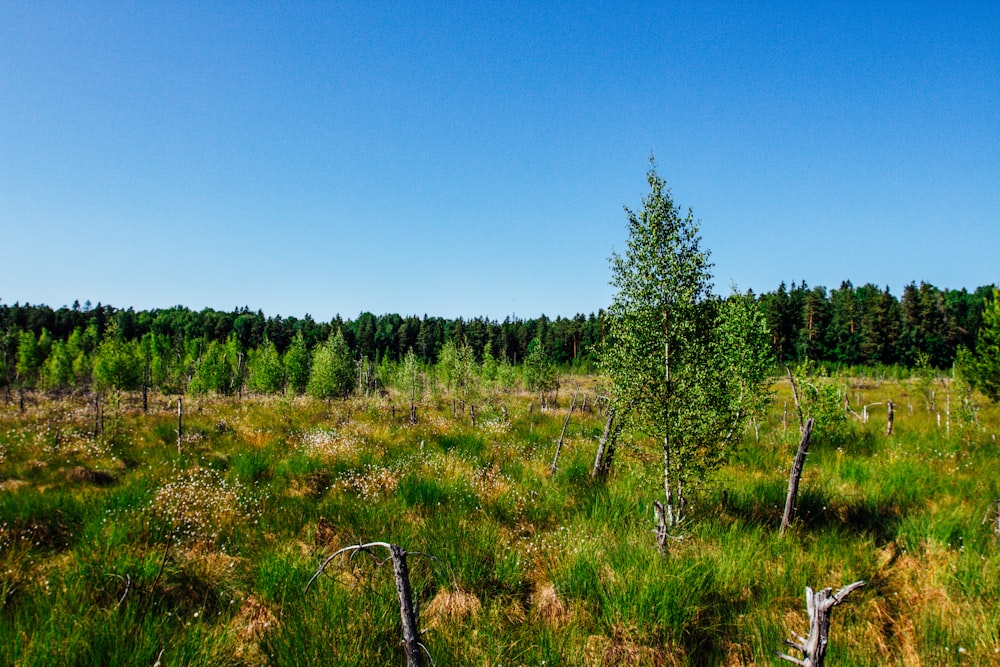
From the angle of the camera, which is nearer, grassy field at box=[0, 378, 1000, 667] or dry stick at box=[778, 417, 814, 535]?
grassy field at box=[0, 378, 1000, 667]

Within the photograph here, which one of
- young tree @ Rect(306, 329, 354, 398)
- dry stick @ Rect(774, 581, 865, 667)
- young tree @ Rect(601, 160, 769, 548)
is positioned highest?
young tree @ Rect(601, 160, 769, 548)

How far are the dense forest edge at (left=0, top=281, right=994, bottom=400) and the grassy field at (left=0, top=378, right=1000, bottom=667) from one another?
345 centimetres

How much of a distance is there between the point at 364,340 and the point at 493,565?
4988 inches

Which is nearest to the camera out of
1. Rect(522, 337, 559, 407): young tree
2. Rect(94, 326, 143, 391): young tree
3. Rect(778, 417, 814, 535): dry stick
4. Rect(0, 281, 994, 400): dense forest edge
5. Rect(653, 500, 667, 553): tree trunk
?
Rect(653, 500, 667, 553): tree trunk

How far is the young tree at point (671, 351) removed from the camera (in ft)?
22.5

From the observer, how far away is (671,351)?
7094 mm

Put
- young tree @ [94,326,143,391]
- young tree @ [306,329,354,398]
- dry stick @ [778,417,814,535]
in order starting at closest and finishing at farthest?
dry stick @ [778,417,814,535], young tree @ [94,326,143,391], young tree @ [306,329,354,398]

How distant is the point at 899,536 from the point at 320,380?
37555mm

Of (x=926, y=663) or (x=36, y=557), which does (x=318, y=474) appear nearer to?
(x=36, y=557)

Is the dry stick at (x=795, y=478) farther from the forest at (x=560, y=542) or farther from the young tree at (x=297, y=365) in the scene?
the young tree at (x=297, y=365)

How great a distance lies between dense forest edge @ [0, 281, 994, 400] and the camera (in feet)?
152

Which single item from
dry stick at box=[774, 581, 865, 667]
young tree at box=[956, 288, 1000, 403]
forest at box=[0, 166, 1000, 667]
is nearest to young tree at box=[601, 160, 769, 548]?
forest at box=[0, 166, 1000, 667]

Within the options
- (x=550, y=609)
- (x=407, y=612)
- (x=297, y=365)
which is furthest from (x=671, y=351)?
(x=297, y=365)

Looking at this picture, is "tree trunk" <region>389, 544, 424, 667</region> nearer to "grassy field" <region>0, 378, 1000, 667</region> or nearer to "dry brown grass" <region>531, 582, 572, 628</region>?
"grassy field" <region>0, 378, 1000, 667</region>
